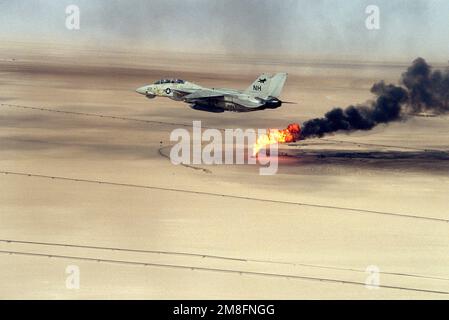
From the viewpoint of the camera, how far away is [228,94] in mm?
105625

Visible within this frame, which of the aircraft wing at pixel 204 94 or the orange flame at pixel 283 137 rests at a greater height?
the aircraft wing at pixel 204 94

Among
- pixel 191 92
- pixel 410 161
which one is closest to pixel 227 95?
pixel 191 92

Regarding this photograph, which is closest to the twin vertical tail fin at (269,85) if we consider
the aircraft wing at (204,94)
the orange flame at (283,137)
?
the aircraft wing at (204,94)

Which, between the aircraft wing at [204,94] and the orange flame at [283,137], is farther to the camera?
the orange flame at [283,137]

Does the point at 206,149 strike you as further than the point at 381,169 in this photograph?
Yes

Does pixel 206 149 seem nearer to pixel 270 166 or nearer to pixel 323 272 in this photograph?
pixel 270 166

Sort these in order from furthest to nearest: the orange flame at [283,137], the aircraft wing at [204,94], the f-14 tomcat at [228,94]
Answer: the orange flame at [283,137] → the aircraft wing at [204,94] → the f-14 tomcat at [228,94]

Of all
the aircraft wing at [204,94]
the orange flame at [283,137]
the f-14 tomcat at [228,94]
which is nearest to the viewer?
the f-14 tomcat at [228,94]

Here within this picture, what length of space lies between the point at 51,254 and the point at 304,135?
40.6 metres

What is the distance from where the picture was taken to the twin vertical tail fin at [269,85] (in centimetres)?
10362

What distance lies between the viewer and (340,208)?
84.4m

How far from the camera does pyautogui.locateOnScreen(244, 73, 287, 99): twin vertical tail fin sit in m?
104

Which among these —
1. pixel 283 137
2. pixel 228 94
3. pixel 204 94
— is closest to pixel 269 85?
pixel 228 94

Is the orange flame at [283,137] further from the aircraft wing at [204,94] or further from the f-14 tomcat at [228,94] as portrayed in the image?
the aircraft wing at [204,94]
